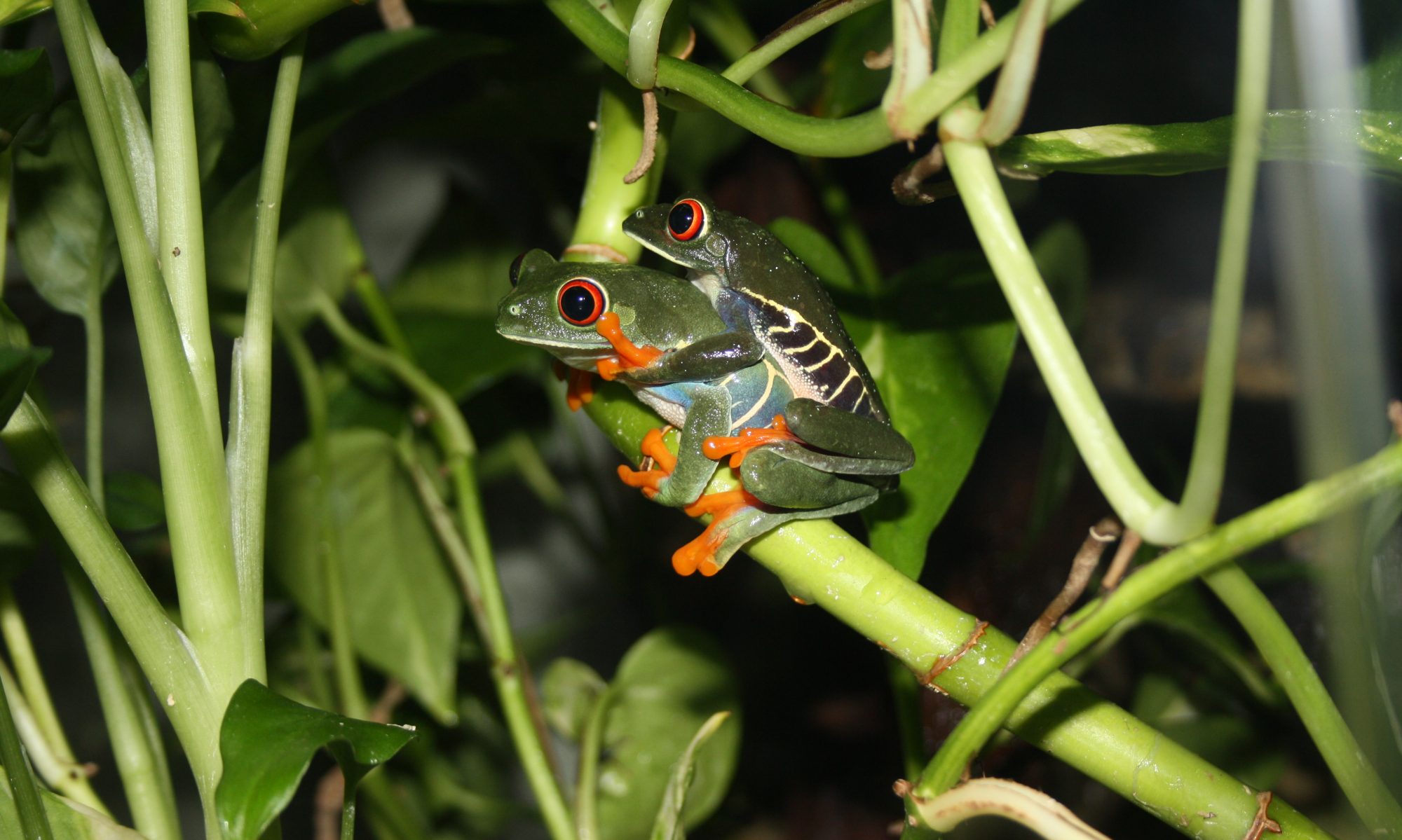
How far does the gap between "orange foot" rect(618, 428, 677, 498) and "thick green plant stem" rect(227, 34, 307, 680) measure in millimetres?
313

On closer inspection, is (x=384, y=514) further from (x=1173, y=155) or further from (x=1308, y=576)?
(x=1308, y=576)

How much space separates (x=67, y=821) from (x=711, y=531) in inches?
22.6

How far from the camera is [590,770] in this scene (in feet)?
3.93

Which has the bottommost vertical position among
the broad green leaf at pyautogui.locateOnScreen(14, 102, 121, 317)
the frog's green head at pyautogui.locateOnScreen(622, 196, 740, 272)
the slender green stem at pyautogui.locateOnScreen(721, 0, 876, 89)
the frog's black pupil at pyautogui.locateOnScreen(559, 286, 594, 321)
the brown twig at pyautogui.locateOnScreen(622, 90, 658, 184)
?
the broad green leaf at pyautogui.locateOnScreen(14, 102, 121, 317)

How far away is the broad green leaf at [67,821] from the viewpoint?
0.75m

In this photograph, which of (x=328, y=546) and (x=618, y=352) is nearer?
(x=618, y=352)

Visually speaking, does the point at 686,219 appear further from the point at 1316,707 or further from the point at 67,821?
the point at 67,821

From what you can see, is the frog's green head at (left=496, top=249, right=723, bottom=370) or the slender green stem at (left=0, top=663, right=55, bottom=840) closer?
the slender green stem at (left=0, top=663, right=55, bottom=840)

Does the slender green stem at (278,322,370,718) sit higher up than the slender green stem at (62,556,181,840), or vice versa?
the slender green stem at (278,322,370,718)

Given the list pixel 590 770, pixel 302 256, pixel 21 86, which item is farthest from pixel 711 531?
pixel 302 256

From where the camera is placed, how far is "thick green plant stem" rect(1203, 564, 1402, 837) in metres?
0.64

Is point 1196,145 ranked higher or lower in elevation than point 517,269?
higher

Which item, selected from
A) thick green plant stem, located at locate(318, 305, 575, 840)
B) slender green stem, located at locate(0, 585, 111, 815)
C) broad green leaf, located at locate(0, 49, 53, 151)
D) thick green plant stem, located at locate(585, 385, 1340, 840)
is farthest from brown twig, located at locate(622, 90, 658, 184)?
slender green stem, located at locate(0, 585, 111, 815)

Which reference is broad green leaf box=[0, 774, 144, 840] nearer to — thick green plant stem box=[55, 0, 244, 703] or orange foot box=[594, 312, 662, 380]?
thick green plant stem box=[55, 0, 244, 703]
